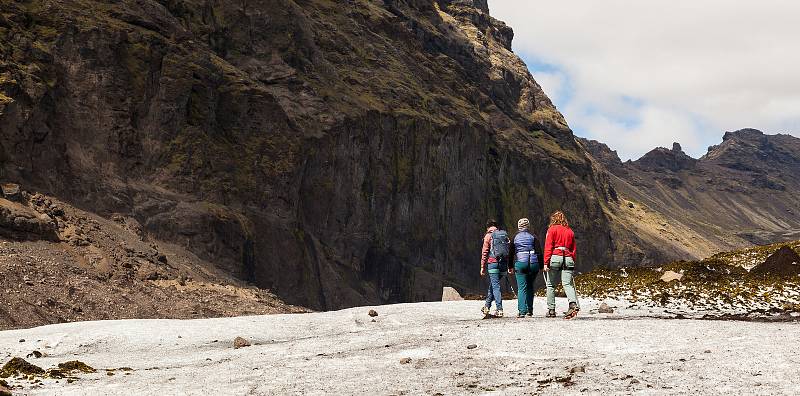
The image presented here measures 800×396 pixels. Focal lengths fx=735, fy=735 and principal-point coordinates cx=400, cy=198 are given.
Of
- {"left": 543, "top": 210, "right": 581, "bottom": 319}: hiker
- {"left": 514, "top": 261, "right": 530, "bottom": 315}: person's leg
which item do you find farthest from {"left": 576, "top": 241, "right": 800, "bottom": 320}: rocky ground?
{"left": 514, "top": 261, "right": 530, "bottom": 315}: person's leg

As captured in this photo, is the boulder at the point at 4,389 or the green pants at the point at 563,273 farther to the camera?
the green pants at the point at 563,273

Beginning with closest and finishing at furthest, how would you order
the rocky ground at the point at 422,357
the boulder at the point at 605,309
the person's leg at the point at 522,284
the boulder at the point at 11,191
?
the rocky ground at the point at 422,357, the person's leg at the point at 522,284, the boulder at the point at 605,309, the boulder at the point at 11,191

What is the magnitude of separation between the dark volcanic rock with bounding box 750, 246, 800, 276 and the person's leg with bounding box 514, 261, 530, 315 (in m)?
12.7

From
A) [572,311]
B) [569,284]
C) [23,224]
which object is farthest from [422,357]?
[23,224]

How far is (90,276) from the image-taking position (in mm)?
39219

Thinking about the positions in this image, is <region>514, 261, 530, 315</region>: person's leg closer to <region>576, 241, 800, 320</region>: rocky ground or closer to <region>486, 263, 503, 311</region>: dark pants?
<region>486, 263, 503, 311</region>: dark pants

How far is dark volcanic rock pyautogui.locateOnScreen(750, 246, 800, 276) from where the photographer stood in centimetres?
2625

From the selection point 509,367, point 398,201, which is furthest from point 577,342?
point 398,201

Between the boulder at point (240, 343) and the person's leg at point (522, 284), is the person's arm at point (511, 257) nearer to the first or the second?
the person's leg at point (522, 284)

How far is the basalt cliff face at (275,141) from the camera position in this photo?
57562 mm

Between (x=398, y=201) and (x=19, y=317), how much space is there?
71.5 meters

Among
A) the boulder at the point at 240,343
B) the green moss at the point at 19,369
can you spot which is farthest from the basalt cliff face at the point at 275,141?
the green moss at the point at 19,369

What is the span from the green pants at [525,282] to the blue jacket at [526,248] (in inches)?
4.6

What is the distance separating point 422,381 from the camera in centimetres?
1086
